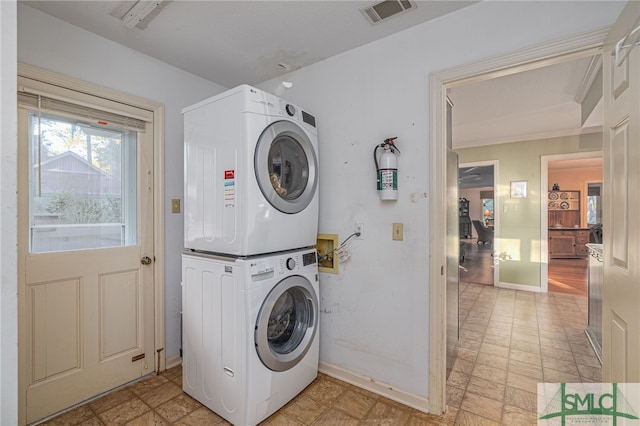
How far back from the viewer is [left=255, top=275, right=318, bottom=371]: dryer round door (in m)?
1.69

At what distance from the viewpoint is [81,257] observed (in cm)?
191

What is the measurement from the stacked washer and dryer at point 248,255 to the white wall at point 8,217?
3.05 ft

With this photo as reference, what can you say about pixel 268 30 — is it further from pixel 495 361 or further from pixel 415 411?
pixel 495 361

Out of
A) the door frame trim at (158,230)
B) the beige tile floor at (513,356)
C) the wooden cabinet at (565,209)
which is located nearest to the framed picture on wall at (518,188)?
the beige tile floor at (513,356)

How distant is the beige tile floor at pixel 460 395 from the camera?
1.75 meters

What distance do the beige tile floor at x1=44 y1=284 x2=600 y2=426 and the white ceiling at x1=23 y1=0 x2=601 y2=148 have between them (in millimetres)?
2443

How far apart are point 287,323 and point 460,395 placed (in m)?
1.29

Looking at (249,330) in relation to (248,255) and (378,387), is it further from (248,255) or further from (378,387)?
(378,387)

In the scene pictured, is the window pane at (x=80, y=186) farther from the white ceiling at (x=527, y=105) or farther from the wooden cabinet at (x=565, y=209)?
the wooden cabinet at (x=565, y=209)

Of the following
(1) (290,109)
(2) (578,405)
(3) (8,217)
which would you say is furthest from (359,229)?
(2) (578,405)

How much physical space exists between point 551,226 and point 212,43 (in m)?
9.73

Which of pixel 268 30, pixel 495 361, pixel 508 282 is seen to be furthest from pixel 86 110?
pixel 508 282

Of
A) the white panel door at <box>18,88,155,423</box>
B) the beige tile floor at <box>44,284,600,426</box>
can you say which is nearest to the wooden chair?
the beige tile floor at <box>44,284,600,426</box>

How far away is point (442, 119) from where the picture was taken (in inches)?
70.2
